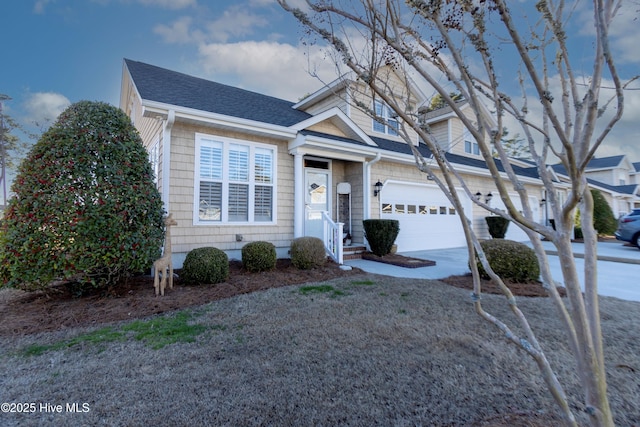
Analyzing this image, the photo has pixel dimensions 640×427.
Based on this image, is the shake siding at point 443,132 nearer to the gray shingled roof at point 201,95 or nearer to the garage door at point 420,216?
the garage door at point 420,216

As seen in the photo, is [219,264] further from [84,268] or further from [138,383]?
[138,383]

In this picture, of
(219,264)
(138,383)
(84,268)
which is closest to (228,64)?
(219,264)

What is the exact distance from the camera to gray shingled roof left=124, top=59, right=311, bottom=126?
6.54 metres

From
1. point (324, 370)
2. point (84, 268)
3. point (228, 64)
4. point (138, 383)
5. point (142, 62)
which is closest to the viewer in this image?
point (138, 383)

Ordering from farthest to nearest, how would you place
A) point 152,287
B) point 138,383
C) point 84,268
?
1. point 152,287
2. point 84,268
3. point 138,383

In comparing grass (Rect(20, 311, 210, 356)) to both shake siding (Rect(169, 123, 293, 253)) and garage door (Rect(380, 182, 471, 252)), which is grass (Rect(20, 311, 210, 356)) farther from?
garage door (Rect(380, 182, 471, 252))

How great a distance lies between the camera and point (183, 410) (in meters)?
2.03

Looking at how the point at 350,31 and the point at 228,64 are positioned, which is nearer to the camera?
the point at 350,31

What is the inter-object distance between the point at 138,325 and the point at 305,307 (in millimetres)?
2070

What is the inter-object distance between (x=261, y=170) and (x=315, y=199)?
2093mm

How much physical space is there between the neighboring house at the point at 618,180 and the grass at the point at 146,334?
26.0m

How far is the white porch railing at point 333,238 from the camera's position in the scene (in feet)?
24.4

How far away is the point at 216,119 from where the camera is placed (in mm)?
6402

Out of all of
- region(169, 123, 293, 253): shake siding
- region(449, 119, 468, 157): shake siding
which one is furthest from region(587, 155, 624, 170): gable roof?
region(169, 123, 293, 253): shake siding
